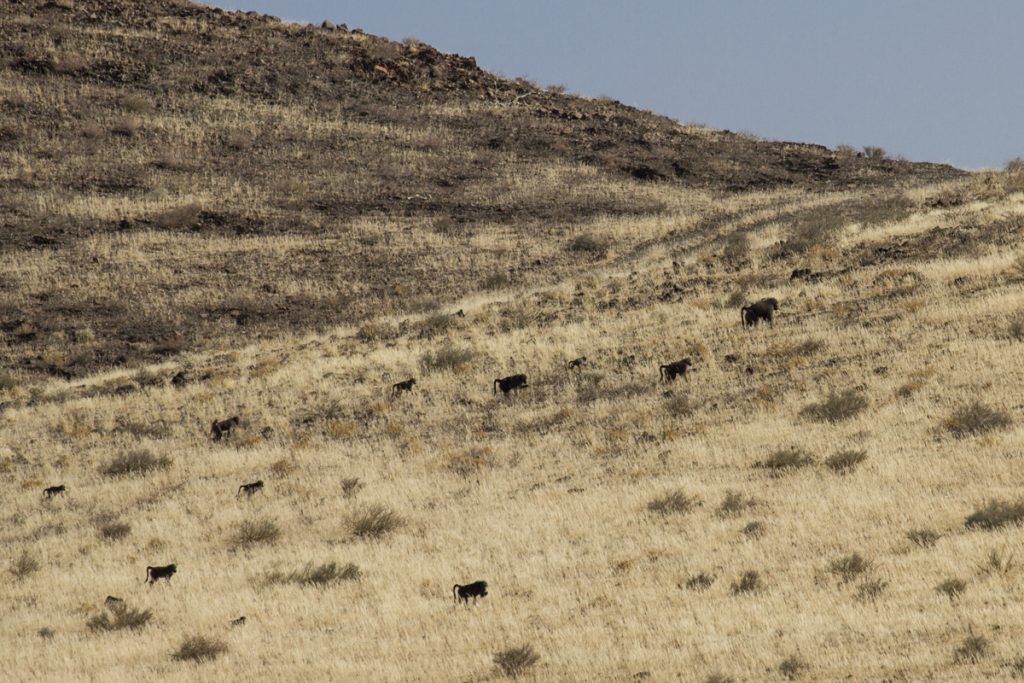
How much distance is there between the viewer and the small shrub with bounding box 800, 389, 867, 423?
21.7 meters

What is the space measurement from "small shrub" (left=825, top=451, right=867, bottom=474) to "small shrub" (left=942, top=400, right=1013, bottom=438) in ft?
5.40

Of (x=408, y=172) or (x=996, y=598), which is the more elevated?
(x=408, y=172)

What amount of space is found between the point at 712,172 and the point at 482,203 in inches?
540

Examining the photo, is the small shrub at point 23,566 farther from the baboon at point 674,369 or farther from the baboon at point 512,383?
the baboon at point 674,369

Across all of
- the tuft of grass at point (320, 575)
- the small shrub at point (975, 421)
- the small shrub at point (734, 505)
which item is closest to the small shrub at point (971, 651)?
the small shrub at point (734, 505)

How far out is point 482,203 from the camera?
56.9 meters

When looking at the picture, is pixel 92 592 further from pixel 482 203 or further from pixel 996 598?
pixel 482 203

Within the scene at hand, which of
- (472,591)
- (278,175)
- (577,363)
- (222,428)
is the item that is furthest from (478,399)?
(278,175)

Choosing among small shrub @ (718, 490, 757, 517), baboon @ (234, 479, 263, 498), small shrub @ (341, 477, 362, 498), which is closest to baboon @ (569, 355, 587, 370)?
small shrub @ (341, 477, 362, 498)

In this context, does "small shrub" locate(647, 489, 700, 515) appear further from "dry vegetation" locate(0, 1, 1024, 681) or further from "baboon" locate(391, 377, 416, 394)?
"baboon" locate(391, 377, 416, 394)

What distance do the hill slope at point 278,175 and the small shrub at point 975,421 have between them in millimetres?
27037

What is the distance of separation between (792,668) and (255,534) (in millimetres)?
11309

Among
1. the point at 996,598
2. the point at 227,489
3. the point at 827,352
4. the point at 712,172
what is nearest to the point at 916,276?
the point at 827,352

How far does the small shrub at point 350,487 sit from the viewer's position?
72.2 feet
